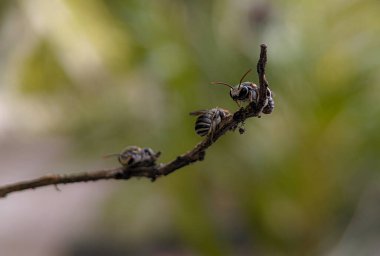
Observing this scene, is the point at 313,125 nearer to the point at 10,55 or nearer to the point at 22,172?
the point at 10,55

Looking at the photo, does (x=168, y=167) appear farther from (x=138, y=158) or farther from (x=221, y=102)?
(x=221, y=102)

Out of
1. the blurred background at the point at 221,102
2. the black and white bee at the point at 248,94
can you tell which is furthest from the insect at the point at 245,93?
the blurred background at the point at 221,102

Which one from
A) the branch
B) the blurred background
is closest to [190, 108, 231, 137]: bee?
the branch

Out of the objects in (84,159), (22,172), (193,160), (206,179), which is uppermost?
(22,172)

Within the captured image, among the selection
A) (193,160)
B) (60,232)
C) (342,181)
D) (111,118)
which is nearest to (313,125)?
(342,181)

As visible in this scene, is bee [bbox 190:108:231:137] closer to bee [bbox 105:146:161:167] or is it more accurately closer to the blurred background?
bee [bbox 105:146:161:167]

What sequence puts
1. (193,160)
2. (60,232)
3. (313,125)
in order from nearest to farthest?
(193,160) < (313,125) < (60,232)
